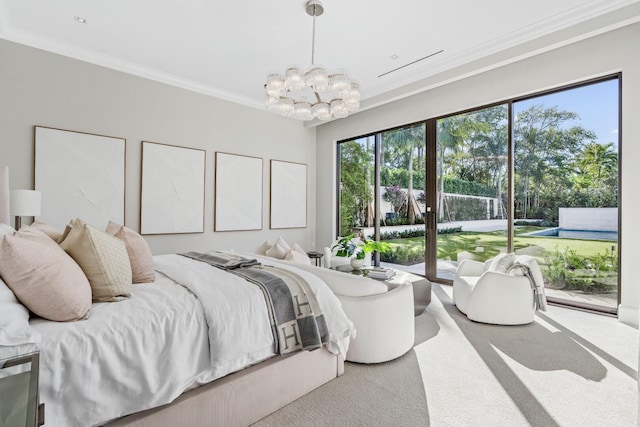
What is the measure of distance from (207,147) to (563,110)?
4701mm

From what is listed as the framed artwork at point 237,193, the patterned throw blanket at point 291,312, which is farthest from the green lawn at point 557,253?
the patterned throw blanket at point 291,312

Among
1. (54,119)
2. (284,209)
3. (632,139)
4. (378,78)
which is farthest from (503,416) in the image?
(54,119)

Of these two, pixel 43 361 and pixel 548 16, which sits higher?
pixel 548 16

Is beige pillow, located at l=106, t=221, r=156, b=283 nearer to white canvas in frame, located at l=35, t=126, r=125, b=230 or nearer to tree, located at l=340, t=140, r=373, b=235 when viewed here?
white canvas in frame, located at l=35, t=126, r=125, b=230

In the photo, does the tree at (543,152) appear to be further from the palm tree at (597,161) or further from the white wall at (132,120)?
the white wall at (132,120)

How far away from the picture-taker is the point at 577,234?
3449 millimetres

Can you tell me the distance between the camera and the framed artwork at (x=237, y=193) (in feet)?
16.3

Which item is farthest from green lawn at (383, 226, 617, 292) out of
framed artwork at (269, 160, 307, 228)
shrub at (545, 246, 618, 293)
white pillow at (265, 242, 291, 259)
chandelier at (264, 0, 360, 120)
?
framed artwork at (269, 160, 307, 228)

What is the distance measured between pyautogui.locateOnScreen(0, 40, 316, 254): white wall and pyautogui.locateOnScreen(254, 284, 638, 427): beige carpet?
Result: 347cm

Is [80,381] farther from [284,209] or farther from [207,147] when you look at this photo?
[284,209]

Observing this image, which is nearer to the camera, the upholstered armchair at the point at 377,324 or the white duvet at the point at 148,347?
the white duvet at the point at 148,347

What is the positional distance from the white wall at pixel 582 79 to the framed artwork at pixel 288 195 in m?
1.96

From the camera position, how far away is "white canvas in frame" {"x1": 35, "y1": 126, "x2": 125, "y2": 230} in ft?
11.6

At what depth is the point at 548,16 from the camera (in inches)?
120
